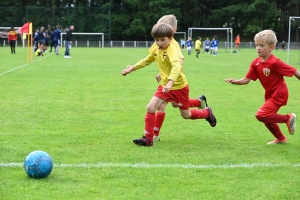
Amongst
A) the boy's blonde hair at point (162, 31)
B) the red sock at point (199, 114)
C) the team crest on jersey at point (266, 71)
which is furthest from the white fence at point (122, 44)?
the team crest on jersey at point (266, 71)

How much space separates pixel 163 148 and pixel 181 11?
233ft

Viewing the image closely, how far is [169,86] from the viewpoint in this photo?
693cm

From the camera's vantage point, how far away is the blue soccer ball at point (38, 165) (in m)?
5.25

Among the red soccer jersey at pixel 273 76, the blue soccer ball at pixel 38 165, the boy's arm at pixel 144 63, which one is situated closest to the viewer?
the blue soccer ball at pixel 38 165

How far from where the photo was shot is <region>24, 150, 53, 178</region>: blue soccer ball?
207 inches

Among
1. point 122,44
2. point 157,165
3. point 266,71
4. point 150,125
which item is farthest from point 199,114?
point 122,44

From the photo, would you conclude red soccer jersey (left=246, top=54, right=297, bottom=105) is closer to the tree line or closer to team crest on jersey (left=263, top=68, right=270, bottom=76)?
team crest on jersey (left=263, top=68, right=270, bottom=76)

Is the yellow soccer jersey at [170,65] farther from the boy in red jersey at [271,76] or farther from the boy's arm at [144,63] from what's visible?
the boy in red jersey at [271,76]

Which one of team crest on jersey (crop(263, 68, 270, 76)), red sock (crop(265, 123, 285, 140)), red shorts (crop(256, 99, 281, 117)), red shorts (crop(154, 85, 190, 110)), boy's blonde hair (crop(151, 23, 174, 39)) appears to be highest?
boy's blonde hair (crop(151, 23, 174, 39))

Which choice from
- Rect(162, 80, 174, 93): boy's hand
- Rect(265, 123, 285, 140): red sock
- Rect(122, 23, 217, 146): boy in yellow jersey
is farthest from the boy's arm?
Rect(265, 123, 285, 140): red sock

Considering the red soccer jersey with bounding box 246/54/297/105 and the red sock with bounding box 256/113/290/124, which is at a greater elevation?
the red soccer jersey with bounding box 246/54/297/105

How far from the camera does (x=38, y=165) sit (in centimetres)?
525

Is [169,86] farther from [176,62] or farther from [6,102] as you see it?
[6,102]

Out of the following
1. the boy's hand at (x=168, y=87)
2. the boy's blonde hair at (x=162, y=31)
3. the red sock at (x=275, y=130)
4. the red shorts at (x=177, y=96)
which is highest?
the boy's blonde hair at (x=162, y=31)
